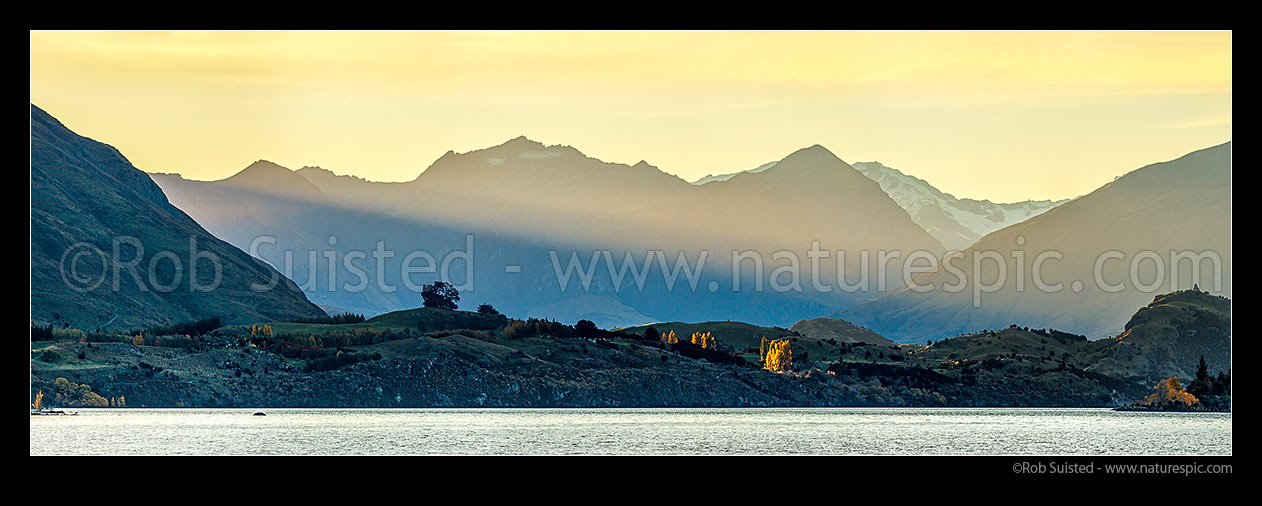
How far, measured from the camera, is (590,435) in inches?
5458

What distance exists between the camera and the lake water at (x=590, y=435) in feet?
390

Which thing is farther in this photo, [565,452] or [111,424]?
[111,424]

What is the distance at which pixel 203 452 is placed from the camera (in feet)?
372

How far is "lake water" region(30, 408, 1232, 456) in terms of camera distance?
118875 mm
